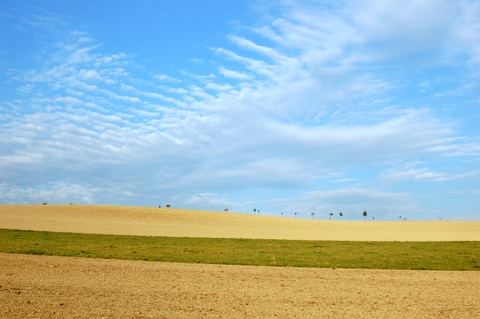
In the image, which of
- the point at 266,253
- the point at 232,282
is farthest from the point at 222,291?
the point at 266,253

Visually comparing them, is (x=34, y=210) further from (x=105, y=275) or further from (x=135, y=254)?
(x=105, y=275)

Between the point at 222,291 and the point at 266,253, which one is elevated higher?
the point at 266,253

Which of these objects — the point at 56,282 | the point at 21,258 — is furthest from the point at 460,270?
the point at 21,258

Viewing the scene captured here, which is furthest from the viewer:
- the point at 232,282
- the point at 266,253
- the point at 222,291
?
the point at 266,253

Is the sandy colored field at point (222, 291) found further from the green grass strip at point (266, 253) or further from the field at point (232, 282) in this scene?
the green grass strip at point (266, 253)

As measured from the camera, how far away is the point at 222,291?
17.4 meters

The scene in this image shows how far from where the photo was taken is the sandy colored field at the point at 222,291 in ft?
46.3

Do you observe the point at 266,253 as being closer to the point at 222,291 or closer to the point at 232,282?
the point at 232,282

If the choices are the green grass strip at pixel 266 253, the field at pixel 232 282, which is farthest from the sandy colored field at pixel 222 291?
the green grass strip at pixel 266 253

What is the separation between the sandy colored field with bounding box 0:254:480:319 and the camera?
1410cm

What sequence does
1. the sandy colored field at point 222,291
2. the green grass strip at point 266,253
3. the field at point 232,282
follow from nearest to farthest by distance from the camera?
the sandy colored field at point 222,291
the field at point 232,282
the green grass strip at point 266,253

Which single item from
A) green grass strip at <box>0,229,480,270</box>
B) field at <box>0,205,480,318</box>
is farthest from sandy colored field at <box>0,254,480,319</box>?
green grass strip at <box>0,229,480,270</box>

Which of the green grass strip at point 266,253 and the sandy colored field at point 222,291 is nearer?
the sandy colored field at point 222,291

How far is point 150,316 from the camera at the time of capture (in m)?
13.2
